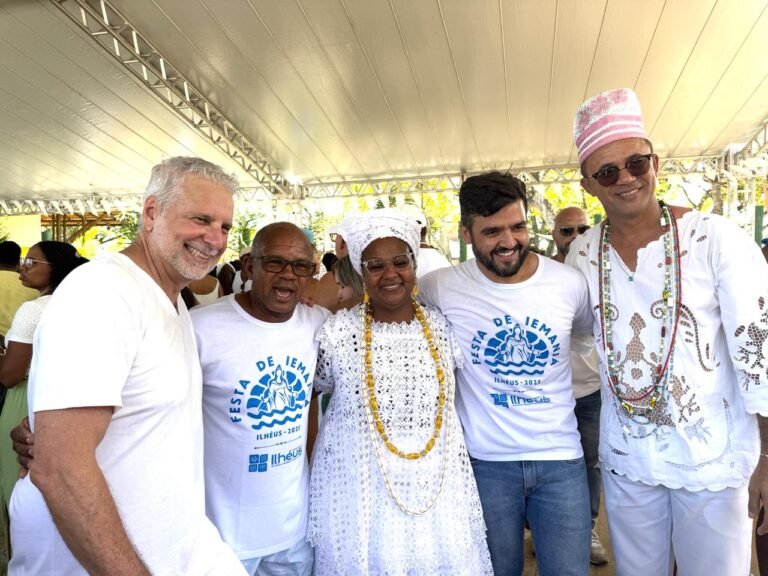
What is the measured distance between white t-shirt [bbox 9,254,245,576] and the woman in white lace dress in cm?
57

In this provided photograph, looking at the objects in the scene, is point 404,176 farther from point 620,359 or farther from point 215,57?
point 620,359

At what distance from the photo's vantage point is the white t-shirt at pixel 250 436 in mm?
1926

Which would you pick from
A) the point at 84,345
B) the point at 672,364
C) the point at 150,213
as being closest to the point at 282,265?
the point at 150,213

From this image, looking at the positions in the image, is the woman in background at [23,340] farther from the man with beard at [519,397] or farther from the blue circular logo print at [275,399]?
the man with beard at [519,397]

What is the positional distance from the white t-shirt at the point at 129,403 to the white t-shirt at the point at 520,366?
1113mm

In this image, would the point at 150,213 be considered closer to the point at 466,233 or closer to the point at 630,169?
the point at 466,233

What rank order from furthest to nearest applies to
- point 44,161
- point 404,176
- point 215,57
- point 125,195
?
point 125,195 → point 404,176 → point 44,161 → point 215,57

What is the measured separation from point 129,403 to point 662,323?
1.76 meters

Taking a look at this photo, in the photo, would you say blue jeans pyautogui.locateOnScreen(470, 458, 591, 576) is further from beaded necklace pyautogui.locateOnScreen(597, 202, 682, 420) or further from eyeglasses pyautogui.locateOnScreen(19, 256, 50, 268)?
eyeglasses pyautogui.locateOnScreen(19, 256, 50, 268)

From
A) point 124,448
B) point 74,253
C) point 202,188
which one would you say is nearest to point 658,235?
point 202,188

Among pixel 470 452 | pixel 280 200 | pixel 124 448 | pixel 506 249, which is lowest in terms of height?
pixel 470 452

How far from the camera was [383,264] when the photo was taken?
2.12m

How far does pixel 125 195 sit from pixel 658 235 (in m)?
12.2

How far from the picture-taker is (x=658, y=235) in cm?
204
